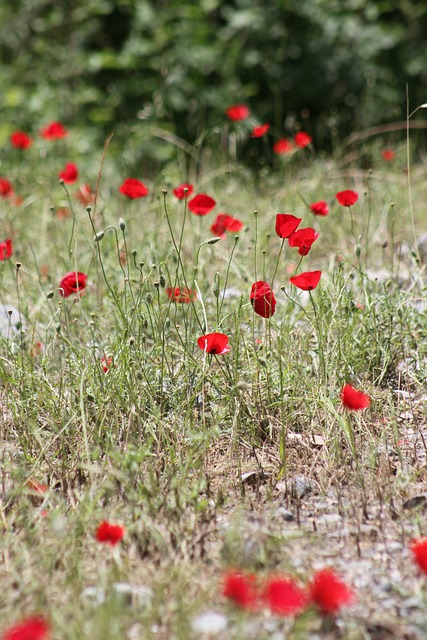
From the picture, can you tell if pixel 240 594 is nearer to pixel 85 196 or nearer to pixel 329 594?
pixel 329 594

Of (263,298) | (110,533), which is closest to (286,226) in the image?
(263,298)

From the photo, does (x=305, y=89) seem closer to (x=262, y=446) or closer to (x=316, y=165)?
(x=316, y=165)

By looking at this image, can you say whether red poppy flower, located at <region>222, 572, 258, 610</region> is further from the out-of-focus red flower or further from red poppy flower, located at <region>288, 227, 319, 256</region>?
the out-of-focus red flower

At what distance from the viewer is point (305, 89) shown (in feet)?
15.3

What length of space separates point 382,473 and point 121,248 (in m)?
1.55

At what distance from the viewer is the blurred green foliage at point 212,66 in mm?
4520

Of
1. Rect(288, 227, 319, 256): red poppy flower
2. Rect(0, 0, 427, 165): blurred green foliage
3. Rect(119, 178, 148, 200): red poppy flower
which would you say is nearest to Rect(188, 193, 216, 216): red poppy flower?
Rect(119, 178, 148, 200): red poppy flower

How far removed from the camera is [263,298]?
6.82 ft

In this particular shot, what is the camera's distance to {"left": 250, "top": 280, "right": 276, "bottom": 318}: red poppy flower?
81.0 inches

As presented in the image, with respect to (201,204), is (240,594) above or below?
below

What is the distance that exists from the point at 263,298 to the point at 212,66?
277 centimetres

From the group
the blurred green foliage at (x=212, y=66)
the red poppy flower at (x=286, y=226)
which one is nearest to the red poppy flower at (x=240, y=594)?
the red poppy flower at (x=286, y=226)

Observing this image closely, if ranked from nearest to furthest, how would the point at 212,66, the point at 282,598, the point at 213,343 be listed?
1. the point at 282,598
2. the point at 213,343
3. the point at 212,66

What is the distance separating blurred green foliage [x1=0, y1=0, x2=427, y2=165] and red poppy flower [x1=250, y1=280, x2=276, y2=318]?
248 cm
